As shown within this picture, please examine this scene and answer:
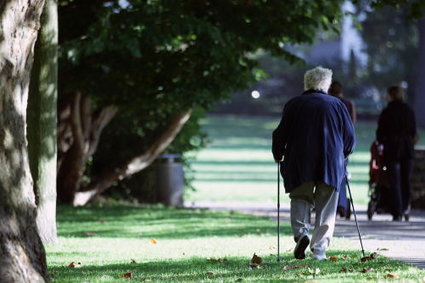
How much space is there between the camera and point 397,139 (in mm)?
15680

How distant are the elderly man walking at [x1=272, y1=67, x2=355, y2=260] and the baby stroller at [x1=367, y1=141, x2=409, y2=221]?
237 inches

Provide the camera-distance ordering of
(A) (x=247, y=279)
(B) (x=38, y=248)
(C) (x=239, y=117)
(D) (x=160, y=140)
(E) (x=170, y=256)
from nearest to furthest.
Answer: (B) (x=38, y=248) < (A) (x=247, y=279) < (E) (x=170, y=256) < (D) (x=160, y=140) < (C) (x=239, y=117)

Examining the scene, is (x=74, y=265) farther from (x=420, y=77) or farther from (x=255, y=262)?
(x=420, y=77)

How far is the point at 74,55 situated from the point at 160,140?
180 inches

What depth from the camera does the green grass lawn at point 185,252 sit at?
344 inches

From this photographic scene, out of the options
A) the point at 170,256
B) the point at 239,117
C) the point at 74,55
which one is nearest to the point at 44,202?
the point at 170,256

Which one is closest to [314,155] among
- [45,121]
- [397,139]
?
[45,121]

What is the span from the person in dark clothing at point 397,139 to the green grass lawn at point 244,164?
5855 mm

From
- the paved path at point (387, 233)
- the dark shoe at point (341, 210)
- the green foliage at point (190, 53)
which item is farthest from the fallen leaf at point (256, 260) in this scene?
the green foliage at point (190, 53)

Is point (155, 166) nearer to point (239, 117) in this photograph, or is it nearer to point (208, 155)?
point (208, 155)

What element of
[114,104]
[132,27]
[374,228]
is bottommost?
[374,228]

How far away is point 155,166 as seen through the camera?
20.1 m

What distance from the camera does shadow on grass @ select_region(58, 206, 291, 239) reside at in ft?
45.8

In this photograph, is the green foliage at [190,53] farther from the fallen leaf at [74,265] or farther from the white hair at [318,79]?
the fallen leaf at [74,265]
